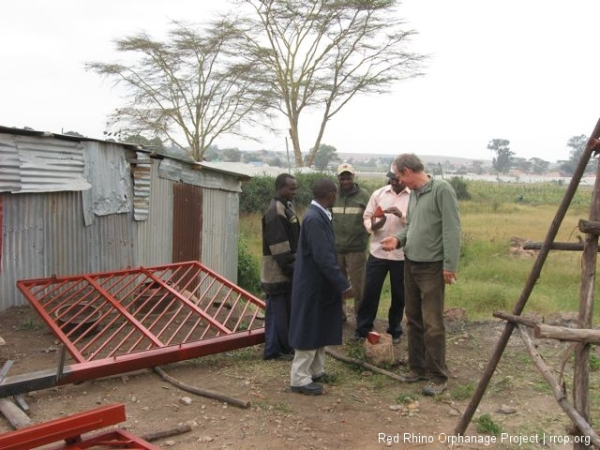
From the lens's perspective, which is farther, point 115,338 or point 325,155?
point 325,155

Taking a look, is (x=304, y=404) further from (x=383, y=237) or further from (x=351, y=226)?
(x=351, y=226)

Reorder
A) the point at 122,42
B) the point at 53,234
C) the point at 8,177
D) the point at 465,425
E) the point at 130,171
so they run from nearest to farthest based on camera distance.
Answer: the point at 465,425 < the point at 8,177 < the point at 53,234 < the point at 130,171 < the point at 122,42

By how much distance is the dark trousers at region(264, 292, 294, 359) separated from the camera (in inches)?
210

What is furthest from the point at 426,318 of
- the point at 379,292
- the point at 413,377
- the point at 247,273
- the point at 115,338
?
the point at 247,273

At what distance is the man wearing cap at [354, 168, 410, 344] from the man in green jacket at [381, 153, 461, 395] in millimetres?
876

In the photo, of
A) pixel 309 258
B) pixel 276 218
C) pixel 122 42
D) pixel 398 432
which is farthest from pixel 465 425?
pixel 122 42

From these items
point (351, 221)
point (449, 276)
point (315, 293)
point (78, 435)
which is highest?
point (351, 221)

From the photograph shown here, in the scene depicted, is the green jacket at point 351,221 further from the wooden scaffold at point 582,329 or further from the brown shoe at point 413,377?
the wooden scaffold at point 582,329

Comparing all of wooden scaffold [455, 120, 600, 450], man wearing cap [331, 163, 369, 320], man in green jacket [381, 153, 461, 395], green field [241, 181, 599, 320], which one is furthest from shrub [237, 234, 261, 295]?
wooden scaffold [455, 120, 600, 450]

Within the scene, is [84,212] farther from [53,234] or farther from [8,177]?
[8,177]

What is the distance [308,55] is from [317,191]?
2764cm

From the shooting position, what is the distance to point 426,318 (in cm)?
471

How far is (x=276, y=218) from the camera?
5215 mm

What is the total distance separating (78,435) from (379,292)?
11.1ft
